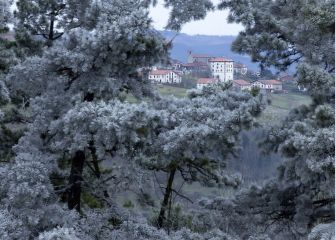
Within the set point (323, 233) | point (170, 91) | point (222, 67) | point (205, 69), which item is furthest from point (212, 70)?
point (323, 233)

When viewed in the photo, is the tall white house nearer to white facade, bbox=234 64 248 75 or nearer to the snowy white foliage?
white facade, bbox=234 64 248 75

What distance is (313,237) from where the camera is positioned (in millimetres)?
5445

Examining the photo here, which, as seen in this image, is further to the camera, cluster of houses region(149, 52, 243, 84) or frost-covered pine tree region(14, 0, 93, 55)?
cluster of houses region(149, 52, 243, 84)

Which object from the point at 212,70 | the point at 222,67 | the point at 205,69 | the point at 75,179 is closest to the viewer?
the point at 75,179

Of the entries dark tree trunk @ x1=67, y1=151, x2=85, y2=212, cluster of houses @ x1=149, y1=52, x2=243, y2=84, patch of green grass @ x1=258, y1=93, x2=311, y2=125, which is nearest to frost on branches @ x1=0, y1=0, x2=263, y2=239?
dark tree trunk @ x1=67, y1=151, x2=85, y2=212

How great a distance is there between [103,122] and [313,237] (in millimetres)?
2716

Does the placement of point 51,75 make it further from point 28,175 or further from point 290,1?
point 290,1

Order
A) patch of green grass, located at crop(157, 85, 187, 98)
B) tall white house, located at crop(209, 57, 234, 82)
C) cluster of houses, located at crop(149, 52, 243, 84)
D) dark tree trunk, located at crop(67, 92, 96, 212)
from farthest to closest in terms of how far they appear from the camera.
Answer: cluster of houses, located at crop(149, 52, 243, 84), tall white house, located at crop(209, 57, 234, 82), patch of green grass, located at crop(157, 85, 187, 98), dark tree trunk, located at crop(67, 92, 96, 212)

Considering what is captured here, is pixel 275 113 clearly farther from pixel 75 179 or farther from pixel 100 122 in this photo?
pixel 100 122

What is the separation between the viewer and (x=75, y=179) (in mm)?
7430

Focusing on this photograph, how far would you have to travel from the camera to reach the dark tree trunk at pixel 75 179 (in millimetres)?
7266

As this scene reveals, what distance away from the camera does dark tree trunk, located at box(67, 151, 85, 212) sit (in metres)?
7.27

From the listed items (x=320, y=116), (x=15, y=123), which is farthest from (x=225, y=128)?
(x=15, y=123)

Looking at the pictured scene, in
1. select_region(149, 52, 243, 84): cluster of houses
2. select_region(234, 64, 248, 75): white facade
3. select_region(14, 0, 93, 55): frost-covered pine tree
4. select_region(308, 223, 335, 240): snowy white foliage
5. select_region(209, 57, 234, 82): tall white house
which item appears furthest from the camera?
select_region(234, 64, 248, 75): white facade
